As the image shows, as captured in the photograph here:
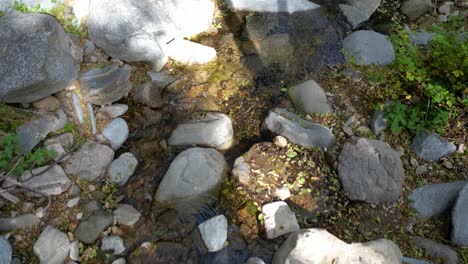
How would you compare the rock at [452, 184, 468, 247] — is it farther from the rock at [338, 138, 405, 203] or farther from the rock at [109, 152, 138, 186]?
the rock at [109, 152, 138, 186]

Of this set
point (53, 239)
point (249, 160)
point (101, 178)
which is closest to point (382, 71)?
point (249, 160)

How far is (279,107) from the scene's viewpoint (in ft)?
15.1

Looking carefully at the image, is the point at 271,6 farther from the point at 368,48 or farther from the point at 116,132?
the point at 116,132

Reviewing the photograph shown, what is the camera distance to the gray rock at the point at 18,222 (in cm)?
334

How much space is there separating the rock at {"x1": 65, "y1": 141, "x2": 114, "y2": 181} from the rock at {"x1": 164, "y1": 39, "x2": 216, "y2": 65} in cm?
161

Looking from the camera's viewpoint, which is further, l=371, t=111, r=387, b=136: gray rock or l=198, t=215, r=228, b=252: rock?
l=371, t=111, r=387, b=136: gray rock

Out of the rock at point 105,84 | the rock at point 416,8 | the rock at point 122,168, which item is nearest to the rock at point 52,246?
the rock at point 122,168

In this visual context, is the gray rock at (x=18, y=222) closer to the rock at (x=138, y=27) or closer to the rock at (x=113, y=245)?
the rock at (x=113, y=245)

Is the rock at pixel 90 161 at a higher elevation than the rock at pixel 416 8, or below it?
below

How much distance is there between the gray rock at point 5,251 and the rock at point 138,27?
7.85 feet

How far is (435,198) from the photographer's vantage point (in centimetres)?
380

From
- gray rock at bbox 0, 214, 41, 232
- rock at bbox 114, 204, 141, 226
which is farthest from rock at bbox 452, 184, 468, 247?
gray rock at bbox 0, 214, 41, 232

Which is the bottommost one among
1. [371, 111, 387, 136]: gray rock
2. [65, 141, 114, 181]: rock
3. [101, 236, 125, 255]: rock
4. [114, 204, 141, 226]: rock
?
[101, 236, 125, 255]: rock

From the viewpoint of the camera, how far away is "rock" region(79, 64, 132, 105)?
4.23 m
